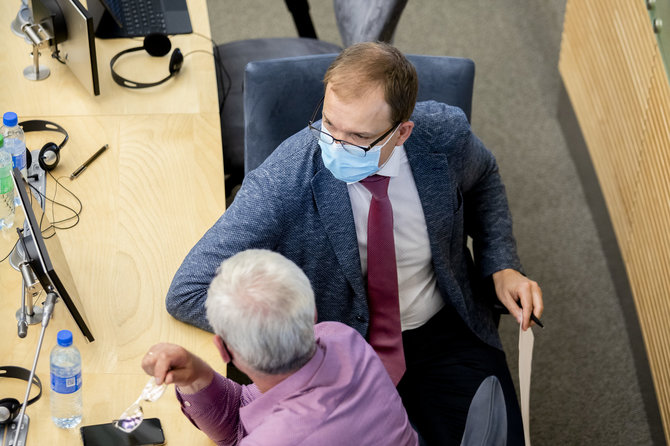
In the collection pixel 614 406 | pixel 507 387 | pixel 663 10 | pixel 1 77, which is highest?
pixel 1 77

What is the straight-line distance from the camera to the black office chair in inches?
101

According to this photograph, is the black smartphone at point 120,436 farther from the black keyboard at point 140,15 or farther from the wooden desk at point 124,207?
the black keyboard at point 140,15

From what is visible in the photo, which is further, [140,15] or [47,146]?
[140,15]

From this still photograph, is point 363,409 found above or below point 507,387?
above

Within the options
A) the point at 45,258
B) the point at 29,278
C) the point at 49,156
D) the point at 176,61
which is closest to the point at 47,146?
the point at 49,156

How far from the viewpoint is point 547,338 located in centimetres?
284

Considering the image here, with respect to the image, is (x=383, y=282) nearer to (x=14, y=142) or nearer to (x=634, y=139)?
(x=14, y=142)

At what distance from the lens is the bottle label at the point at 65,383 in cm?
160

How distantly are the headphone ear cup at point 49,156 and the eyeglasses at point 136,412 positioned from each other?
76cm

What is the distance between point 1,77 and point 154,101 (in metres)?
0.45

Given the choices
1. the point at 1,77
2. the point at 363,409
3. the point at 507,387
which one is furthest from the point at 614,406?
the point at 1,77

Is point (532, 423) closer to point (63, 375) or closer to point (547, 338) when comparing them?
point (547, 338)

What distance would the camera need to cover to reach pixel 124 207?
2.09 meters

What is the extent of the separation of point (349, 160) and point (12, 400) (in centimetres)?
85
